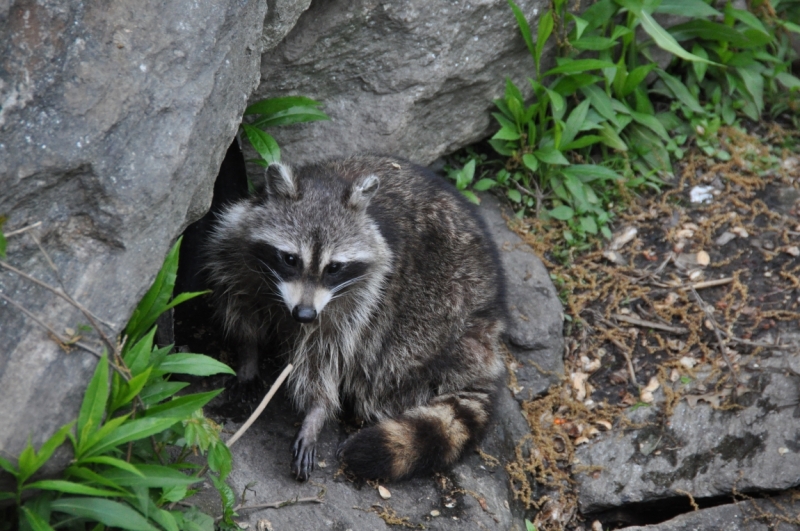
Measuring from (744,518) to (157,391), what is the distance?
2.28 metres

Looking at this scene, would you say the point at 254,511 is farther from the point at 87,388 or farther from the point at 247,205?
the point at 247,205

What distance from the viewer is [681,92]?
459cm

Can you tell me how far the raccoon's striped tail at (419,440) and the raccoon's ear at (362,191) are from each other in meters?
0.84

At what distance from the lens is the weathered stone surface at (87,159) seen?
2.14m

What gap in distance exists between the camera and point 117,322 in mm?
2279

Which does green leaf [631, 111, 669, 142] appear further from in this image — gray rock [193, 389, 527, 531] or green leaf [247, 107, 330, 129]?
gray rock [193, 389, 527, 531]

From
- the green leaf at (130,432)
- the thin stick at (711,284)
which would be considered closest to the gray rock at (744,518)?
the thin stick at (711,284)

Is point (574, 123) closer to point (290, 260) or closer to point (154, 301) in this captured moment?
point (290, 260)

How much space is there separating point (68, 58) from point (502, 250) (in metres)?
2.42

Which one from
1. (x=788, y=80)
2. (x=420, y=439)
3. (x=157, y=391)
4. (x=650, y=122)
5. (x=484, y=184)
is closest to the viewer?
(x=157, y=391)

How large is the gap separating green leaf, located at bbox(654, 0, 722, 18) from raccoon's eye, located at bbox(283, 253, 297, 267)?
243 cm

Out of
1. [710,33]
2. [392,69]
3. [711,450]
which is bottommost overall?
[711,450]

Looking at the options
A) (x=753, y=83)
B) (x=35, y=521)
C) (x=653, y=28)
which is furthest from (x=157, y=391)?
(x=753, y=83)

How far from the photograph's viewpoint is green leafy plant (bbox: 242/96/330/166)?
3400 mm
